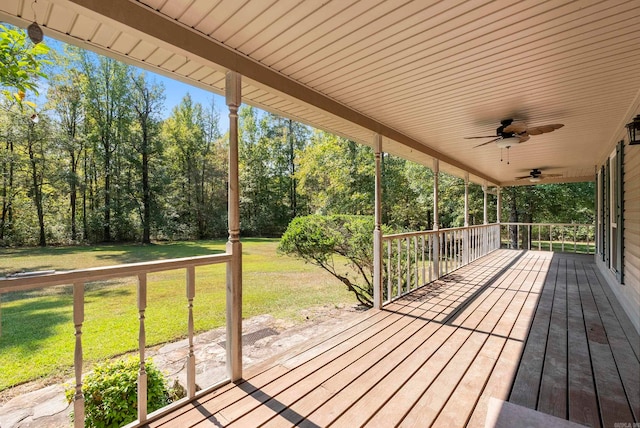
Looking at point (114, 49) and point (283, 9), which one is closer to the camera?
point (283, 9)

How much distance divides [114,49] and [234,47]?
825 mm

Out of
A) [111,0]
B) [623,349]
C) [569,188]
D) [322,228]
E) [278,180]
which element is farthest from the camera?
[278,180]

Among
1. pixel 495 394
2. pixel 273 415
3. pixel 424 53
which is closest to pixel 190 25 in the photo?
pixel 424 53

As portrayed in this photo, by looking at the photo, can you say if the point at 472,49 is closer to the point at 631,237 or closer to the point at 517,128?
the point at 517,128

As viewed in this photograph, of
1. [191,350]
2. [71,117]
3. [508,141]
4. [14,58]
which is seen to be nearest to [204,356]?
[191,350]

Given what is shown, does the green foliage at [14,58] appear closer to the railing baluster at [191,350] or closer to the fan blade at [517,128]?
the railing baluster at [191,350]

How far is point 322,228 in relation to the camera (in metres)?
5.19

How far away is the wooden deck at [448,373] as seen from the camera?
5.75ft

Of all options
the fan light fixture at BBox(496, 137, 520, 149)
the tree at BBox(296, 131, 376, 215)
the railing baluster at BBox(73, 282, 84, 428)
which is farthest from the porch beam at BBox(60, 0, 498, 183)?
the tree at BBox(296, 131, 376, 215)

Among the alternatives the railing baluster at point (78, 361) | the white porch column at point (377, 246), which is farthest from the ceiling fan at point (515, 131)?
the railing baluster at point (78, 361)

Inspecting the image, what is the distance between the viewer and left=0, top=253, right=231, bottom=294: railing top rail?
4.32 feet

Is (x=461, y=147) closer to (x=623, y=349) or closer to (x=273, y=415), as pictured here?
(x=623, y=349)

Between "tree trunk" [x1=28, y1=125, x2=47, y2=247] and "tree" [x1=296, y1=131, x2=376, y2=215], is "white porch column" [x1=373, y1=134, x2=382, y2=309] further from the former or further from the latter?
"tree trunk" [x1=28, y1=125, x2=47, y2=247]

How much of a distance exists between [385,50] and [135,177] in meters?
17.4
